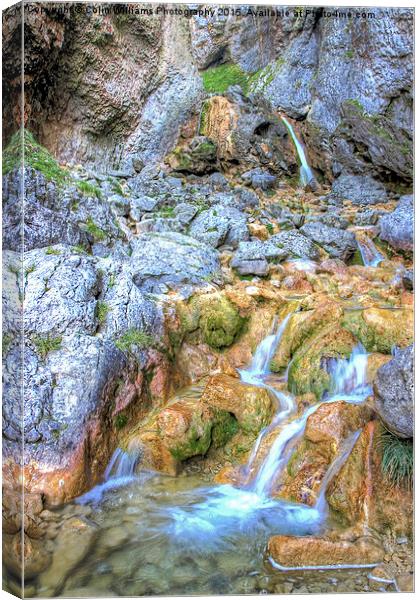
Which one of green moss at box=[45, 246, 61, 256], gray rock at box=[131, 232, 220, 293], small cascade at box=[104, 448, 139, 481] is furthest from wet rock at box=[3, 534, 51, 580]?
gray rock at box=[131, 232, 220, 293]

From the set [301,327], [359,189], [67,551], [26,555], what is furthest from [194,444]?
[359,189]

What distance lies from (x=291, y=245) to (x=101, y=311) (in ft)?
6.29

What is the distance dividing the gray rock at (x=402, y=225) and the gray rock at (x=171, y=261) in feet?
5.33

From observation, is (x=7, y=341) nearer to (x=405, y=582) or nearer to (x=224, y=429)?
(x=224, y=429)

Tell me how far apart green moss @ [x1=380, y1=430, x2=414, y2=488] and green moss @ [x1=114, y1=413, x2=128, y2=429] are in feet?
7.14

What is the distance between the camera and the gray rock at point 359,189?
179 inches

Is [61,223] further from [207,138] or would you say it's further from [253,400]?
[253,400]

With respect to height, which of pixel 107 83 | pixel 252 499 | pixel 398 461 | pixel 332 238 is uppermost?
pixel 107 83

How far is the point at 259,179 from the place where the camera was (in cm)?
477

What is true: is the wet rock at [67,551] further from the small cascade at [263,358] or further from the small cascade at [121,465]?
the small cascade at [263,358]

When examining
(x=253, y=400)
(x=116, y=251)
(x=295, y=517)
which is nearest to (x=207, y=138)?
(x=116, y=251)

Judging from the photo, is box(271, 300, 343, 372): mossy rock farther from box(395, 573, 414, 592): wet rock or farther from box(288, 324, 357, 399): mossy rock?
box(395, 573, 414, 592): wet rock

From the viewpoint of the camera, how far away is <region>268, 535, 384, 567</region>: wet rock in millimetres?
3732

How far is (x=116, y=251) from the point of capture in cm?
495
